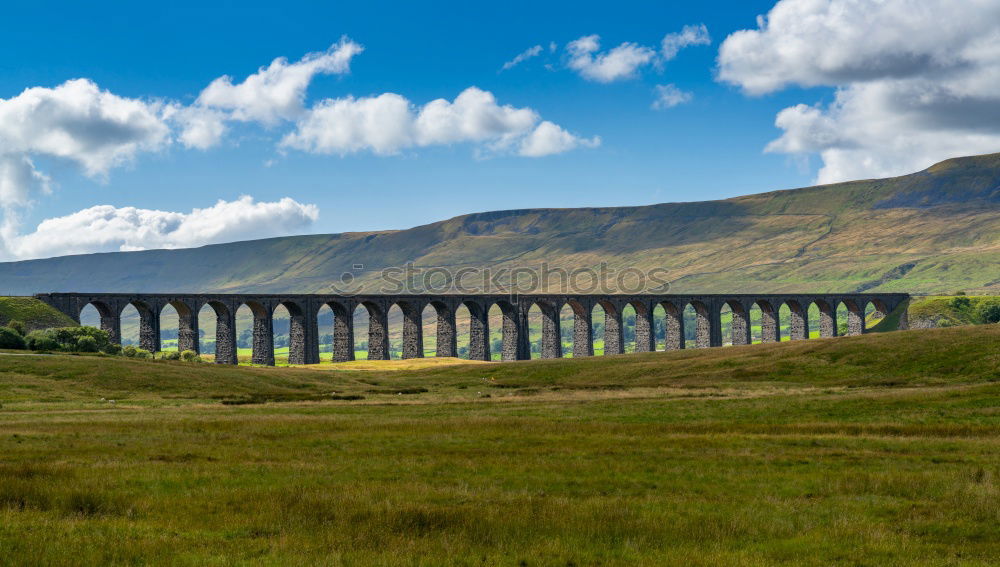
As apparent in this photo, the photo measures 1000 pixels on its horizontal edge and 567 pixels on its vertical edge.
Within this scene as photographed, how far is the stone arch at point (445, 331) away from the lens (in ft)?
473

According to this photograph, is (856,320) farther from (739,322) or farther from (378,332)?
(378,332)

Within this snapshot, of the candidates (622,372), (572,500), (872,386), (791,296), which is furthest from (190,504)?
(791,296)

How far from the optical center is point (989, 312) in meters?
173

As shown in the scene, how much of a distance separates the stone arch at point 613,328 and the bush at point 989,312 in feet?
227

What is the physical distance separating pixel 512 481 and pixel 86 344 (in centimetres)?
8398

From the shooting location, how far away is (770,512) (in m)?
20.0

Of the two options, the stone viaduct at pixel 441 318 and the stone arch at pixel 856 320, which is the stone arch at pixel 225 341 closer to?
the stone viaduct at pixel 441 318

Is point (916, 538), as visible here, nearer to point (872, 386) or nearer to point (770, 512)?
point (770, 512)

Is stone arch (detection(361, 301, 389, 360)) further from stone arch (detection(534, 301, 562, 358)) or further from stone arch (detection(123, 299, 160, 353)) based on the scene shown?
stone arch (detection(123, 299, 160, 353))

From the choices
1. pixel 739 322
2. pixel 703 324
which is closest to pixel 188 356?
pixel 703 324

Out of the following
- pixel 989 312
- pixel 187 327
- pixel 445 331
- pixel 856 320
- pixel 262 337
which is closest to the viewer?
pixel 187 327

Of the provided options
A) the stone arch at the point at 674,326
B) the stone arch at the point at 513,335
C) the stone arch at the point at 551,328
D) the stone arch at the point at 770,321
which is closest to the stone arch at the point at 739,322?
the stone arch at the point at 770,321

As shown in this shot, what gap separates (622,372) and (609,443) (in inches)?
2217

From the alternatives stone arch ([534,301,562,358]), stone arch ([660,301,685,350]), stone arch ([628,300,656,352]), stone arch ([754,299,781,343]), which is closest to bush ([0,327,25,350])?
stone arch ([534,301,562,358])
